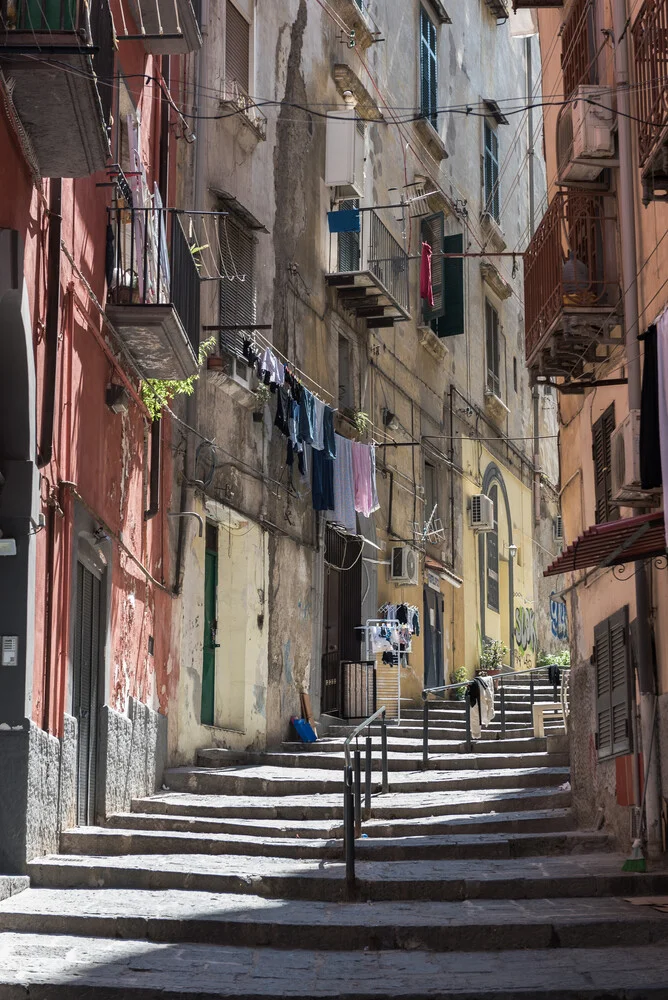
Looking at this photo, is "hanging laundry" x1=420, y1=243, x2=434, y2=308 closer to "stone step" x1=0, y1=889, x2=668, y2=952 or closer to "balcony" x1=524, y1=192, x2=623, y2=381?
"balcony" x1=524, y1=192, x2=623, y2=381

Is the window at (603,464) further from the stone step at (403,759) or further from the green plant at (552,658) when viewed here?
the green plant at (552,658)

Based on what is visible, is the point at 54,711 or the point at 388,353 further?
the point at 388,353

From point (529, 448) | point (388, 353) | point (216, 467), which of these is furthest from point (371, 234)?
point (529, 448)

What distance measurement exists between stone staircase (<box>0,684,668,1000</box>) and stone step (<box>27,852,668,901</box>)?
0.05ft

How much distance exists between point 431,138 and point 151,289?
14.7 m

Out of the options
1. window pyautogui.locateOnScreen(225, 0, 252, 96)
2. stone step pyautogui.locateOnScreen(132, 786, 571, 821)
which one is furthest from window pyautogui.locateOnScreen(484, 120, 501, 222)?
stone step pyautogui.locateOnScreen(132, 786, 571, 821)

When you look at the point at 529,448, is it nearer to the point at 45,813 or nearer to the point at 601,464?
the point at 601,464

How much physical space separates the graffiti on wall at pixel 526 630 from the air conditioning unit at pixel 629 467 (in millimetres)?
19745

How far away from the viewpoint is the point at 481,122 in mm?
30453

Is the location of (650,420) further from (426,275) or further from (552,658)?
(552,658)

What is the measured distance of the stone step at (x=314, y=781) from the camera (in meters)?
14.7

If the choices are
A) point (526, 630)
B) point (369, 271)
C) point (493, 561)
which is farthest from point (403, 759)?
point (526, 630)

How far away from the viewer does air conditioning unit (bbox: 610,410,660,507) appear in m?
10.8

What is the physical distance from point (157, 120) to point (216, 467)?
4.14 m
